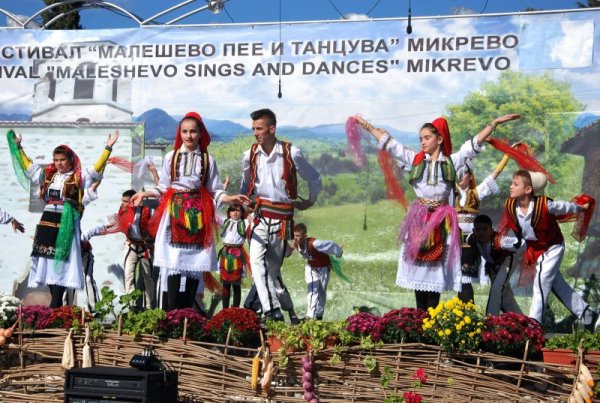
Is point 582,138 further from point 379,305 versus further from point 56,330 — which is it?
point 56,330

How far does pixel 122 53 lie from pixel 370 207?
10.7ft

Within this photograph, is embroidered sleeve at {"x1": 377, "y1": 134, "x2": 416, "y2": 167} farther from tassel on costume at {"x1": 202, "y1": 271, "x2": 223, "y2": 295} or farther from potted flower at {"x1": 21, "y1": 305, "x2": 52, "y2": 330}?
tassel on costume at {"x1": 202, "y1": 271, "x2": 223, "y2": 295}

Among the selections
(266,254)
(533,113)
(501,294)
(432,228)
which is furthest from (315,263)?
(432,228)

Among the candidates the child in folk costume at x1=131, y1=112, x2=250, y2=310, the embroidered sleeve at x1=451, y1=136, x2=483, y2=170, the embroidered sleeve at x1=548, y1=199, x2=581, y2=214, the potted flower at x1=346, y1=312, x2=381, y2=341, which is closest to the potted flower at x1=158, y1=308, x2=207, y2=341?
the potted flower at x1=346, y1=312, x2=381, y2=341

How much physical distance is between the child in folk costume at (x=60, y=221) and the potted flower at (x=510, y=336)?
4.44 m

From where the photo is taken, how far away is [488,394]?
627cm

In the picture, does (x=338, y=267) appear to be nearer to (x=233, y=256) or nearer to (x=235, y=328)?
(x=233, y=256)

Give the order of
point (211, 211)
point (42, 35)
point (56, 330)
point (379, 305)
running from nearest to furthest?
1. point (56, 330)
2. point (211, 211)
3. point (379, 305)
4. point (42, 35)

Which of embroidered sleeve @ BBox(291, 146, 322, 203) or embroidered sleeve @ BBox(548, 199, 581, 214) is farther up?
embroidered sleeve @ BBox(291, 146, 322, 203)

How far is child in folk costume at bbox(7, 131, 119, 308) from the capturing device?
9.65m

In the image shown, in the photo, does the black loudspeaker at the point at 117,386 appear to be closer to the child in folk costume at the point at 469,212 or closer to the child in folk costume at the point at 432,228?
the child in folk costume at the point at 432,228

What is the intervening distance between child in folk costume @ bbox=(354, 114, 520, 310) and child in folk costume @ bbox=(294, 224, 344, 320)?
2505 mm

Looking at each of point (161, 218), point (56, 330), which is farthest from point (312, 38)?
point (56, 330)

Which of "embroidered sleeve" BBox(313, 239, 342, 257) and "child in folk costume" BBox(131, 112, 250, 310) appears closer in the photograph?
"child in folk costume" BBox(131, 112, 250, 310)
